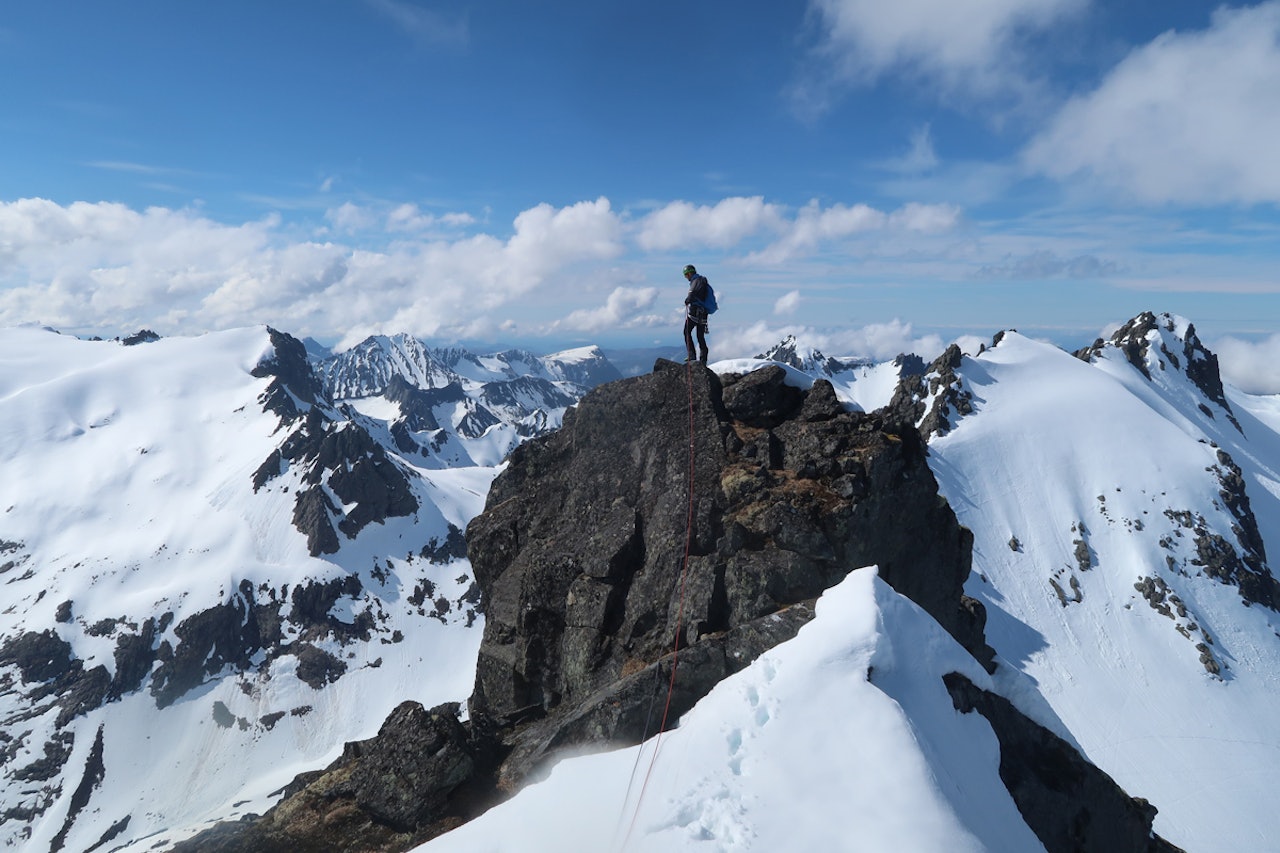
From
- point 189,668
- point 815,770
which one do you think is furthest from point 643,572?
point 189,668

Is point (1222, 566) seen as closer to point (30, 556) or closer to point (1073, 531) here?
point (1073, 531)

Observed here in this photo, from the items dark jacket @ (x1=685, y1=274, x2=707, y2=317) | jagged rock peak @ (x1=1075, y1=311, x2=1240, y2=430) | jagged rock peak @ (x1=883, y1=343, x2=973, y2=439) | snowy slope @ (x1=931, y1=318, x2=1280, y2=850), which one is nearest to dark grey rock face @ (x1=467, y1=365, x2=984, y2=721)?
dark jacket @ (x1=685, y1=274, x2=707, y2=317)

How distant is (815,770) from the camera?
1212 centimetres

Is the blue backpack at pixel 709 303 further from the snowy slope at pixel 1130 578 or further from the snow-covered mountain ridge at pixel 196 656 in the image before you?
the snow-covered mountain ridge at pixel 196 656

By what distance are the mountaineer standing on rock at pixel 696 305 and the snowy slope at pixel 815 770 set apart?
12706 millimetres

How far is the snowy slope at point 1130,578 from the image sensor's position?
80.5 metres

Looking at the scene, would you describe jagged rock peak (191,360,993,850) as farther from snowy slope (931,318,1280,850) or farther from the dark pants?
snowy slope (931,318,1280,850)

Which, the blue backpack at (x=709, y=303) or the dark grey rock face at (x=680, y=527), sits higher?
the blue backpack at (x=709, y=303)

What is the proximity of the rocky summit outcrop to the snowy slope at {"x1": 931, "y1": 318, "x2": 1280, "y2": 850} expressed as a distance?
64215 mm

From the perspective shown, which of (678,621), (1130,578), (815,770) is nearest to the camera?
(815,770)

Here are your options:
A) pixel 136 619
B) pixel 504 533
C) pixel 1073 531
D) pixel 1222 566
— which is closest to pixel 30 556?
pixel 136 619

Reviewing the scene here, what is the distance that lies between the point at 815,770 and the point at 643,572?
9.20 m

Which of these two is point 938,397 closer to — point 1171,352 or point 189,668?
point 1171,352

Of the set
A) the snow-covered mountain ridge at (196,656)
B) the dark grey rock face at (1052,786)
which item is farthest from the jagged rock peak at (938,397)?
the dark grey rock face at (1052,786)
